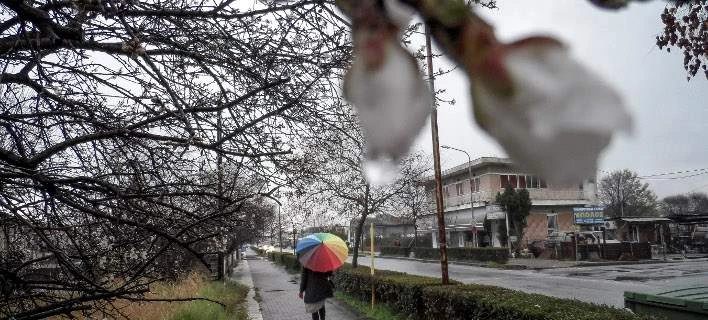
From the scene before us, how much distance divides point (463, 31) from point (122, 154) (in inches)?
224

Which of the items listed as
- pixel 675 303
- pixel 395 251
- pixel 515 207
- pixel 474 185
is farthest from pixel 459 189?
pixel 395 251

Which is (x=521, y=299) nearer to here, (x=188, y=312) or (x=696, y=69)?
(x=188, y=312)

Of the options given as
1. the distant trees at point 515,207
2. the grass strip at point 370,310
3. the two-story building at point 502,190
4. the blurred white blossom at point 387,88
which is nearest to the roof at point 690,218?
the distant trees at point 515,207

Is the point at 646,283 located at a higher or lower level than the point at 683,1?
lower

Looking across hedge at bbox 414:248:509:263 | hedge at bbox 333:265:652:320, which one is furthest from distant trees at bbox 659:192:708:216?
hedge at bbox 414:248:509:263

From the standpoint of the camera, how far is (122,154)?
19.1ft

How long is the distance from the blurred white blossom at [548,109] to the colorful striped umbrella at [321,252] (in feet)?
32.1

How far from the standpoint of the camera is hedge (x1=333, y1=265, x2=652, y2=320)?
623cm

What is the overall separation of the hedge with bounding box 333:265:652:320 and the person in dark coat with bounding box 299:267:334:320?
70.5 inches

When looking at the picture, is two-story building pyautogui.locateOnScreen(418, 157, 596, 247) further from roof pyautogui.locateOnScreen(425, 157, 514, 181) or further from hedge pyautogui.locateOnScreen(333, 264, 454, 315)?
hedge pyautogui.locateOnScreen(333, 264, 454, 315)

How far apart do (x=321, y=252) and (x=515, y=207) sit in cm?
930

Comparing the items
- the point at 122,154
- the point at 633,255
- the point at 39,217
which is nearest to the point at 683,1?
the point at 122,154

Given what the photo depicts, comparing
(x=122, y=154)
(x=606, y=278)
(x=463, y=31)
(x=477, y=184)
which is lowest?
(x=606, y=278)

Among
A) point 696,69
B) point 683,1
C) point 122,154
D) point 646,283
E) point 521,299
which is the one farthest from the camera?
point 646,283
